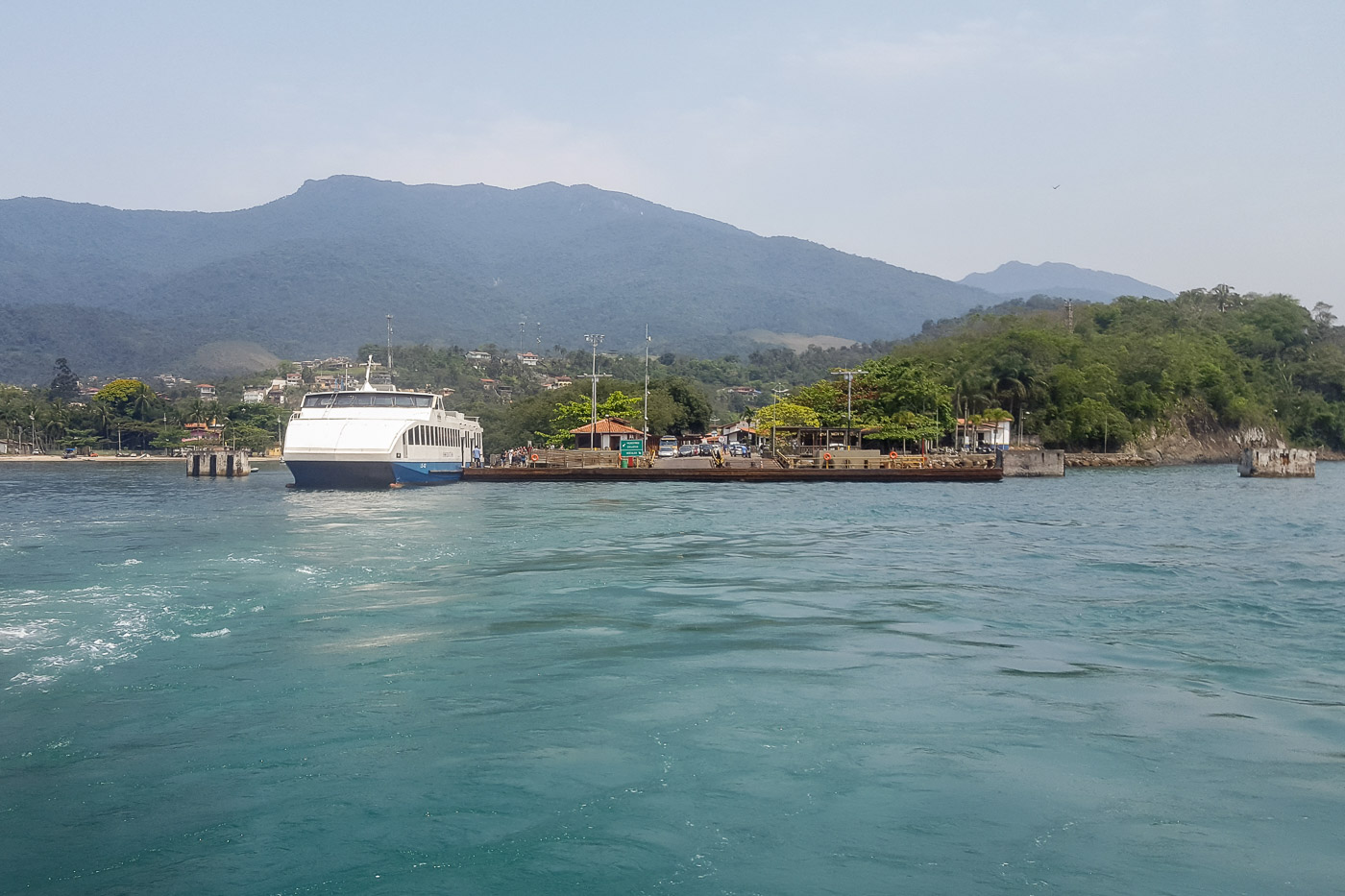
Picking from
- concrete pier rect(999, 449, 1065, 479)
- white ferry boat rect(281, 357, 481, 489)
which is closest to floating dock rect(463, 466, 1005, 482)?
white ferry boat rect(281, 357, 481, 489)

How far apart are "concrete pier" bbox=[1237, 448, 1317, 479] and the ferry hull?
190ft

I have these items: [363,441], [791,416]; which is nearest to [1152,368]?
[791,416]

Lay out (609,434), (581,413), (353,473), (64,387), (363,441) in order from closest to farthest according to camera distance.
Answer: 1. (363,441)
2. (353,473)
3. (609,434)
4. (581,413)
5. (64,387)

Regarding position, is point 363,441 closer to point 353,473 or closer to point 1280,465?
point 353,473

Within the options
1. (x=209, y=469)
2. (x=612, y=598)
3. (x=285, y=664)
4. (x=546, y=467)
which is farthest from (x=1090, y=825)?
(x=209, y=469)

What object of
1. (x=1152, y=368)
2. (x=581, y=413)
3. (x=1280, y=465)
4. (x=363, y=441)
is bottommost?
(x=1280, y=465)

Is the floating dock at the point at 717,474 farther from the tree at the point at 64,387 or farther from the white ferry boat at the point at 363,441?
the tree at the point at 64,387

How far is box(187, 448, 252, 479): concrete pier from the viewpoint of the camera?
73.0 metres

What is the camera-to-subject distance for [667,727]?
27.9 ft

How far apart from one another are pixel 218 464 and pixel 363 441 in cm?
3679

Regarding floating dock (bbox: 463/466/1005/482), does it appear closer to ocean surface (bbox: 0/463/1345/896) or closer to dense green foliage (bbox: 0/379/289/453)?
ocean surface (bbox: 0/463/1345/896)

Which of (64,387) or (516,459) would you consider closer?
(516,459)

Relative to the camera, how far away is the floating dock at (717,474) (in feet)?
186

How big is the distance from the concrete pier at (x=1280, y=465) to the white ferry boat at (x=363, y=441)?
56.7 m
